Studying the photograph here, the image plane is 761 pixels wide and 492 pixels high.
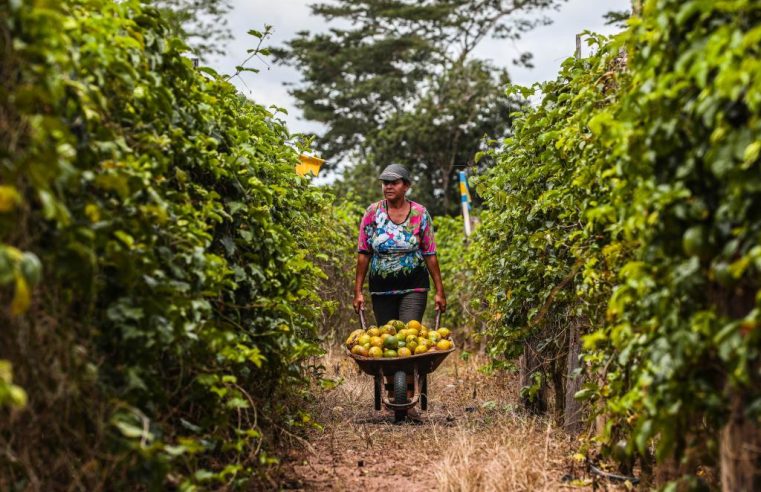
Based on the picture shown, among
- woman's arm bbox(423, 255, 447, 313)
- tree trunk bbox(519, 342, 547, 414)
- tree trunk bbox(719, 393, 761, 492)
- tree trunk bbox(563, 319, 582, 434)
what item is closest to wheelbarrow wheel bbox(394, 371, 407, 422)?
woman's arm bbox(423, 255, 447, 313)

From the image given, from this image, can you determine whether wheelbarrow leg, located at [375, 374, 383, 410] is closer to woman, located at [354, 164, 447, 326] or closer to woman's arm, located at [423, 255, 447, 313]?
woman, located at [354, 164, 447, 326]

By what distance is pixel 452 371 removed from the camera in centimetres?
989

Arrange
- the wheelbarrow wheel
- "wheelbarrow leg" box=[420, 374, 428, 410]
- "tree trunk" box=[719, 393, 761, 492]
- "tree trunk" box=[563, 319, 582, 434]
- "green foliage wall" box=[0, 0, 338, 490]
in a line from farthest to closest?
"wheelbarrow leg" box=[420, 374, 428, 410], the wheelbarrow wheel, "tree trunk" box=[563, 319, 582, 434], "tree trunk" box=[719, 393, 761, 492], "green foliage wall" box=[0, 0, 338, 490]

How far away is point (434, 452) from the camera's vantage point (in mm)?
5098

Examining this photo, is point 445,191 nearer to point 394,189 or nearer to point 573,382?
point 394,189

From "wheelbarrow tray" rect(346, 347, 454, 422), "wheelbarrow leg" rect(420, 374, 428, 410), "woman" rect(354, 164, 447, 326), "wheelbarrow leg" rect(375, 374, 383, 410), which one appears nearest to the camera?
"wheelbarrow tray" rect(346, 347, 454, 422)

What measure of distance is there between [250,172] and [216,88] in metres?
0.51

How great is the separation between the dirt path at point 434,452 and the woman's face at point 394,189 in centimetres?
184

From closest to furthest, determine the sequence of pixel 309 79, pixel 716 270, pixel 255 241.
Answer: pixel 716 270, pixel 255 241, pixel 309 79

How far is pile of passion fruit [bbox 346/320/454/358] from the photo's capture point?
6.09m

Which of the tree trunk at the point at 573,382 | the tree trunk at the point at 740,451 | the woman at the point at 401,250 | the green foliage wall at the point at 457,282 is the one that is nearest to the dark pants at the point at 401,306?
the woman at the point at 401,250

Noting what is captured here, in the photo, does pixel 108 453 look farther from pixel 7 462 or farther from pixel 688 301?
pixel 688 301

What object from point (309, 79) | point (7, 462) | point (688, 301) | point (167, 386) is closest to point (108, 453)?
point (7, 462)

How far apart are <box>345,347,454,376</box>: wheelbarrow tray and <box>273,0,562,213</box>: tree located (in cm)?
1832
